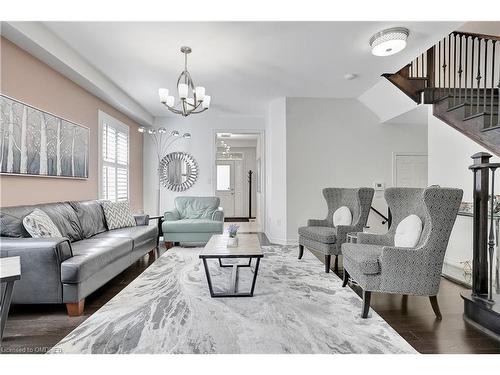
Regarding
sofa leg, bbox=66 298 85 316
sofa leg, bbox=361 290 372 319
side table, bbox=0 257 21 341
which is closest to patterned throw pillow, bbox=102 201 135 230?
sofa leg, bbox=66 298 85 316

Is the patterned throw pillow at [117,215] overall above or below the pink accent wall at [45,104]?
below

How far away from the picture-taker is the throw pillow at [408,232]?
259cm

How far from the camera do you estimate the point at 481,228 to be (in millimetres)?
2465

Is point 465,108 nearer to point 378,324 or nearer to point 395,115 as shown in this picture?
point 395,115

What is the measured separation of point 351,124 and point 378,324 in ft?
13.4

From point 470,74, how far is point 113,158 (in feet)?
18.8

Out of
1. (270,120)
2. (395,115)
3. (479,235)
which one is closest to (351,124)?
(395,115)

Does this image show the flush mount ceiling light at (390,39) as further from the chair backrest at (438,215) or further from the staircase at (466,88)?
the chair backrest at (438,215)

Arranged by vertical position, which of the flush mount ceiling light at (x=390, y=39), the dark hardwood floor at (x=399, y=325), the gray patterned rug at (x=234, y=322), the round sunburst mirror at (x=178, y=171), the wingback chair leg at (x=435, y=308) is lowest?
the dark hardwood floor at (x=399, y=325)

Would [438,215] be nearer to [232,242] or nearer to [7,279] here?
[232,242]

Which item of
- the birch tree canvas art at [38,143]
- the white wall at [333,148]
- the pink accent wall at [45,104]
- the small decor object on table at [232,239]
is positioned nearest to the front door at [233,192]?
the white wall at [333,148]

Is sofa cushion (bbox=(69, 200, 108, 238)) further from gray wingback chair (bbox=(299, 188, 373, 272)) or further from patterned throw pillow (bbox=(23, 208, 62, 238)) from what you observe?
gray wingback chair (bbox=(299, 188, 373, 272))

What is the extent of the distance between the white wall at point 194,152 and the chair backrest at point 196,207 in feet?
2.51

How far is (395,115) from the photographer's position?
4957mm
